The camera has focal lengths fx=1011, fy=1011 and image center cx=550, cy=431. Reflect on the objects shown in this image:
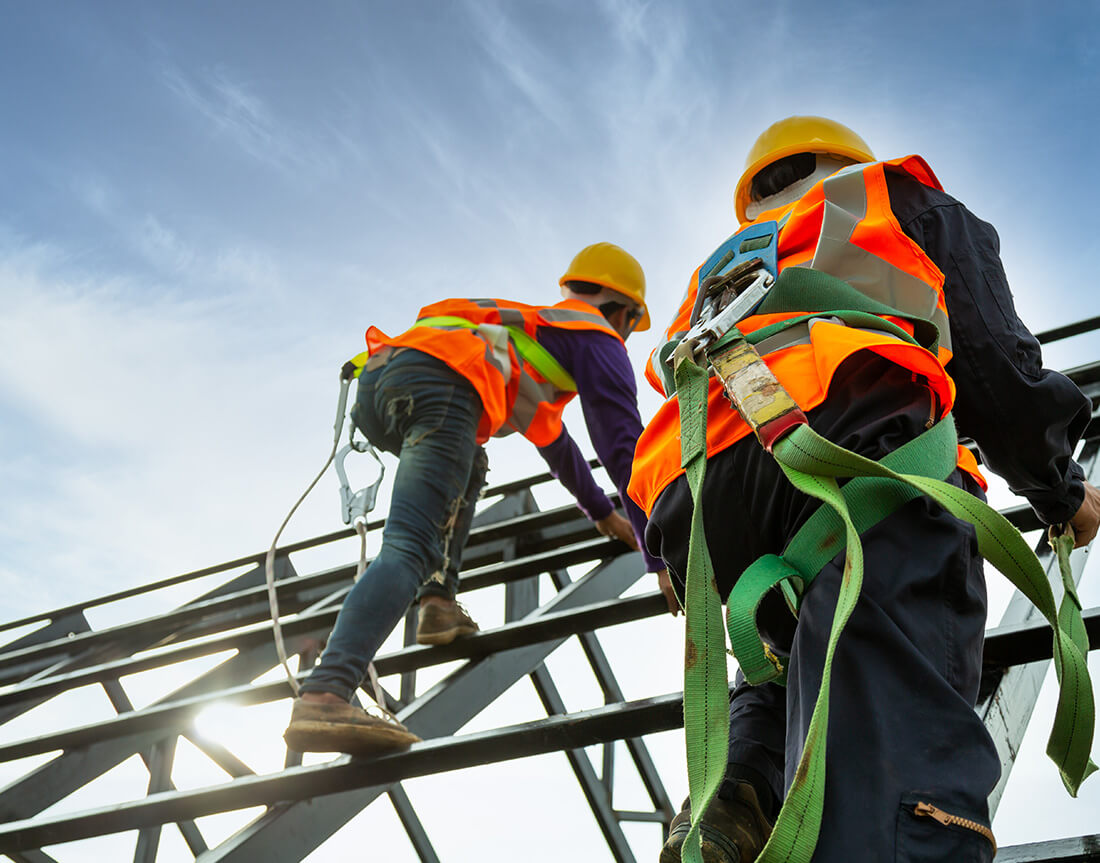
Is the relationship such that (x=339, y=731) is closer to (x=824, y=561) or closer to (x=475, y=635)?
(x=475, y=635)

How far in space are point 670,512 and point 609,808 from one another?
303cm

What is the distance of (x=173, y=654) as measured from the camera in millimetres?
4168

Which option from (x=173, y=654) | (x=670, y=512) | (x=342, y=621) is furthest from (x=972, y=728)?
(x=173, y=654)

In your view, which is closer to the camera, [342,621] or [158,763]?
[342,621]

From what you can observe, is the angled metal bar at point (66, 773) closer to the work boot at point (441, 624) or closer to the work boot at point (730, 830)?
the work boot at point (441, 624)

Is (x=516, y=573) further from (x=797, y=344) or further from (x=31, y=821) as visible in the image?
(x=797, y=344)

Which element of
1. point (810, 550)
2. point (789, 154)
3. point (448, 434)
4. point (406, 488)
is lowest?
point (810, 550)

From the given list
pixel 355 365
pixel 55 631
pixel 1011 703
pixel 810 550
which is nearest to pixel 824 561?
pixel 810 550

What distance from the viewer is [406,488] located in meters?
2.81

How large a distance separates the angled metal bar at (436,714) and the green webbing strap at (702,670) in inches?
57.2

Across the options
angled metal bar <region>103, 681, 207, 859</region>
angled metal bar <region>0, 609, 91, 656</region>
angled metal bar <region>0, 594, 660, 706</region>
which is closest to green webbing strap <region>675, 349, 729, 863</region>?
angled metal bar <region>0, 594, 660, 706</region>

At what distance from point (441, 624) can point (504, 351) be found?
2.92 ft

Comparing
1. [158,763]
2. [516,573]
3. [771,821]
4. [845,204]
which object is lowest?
[771,821]

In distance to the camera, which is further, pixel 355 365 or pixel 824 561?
pixel 355 365
